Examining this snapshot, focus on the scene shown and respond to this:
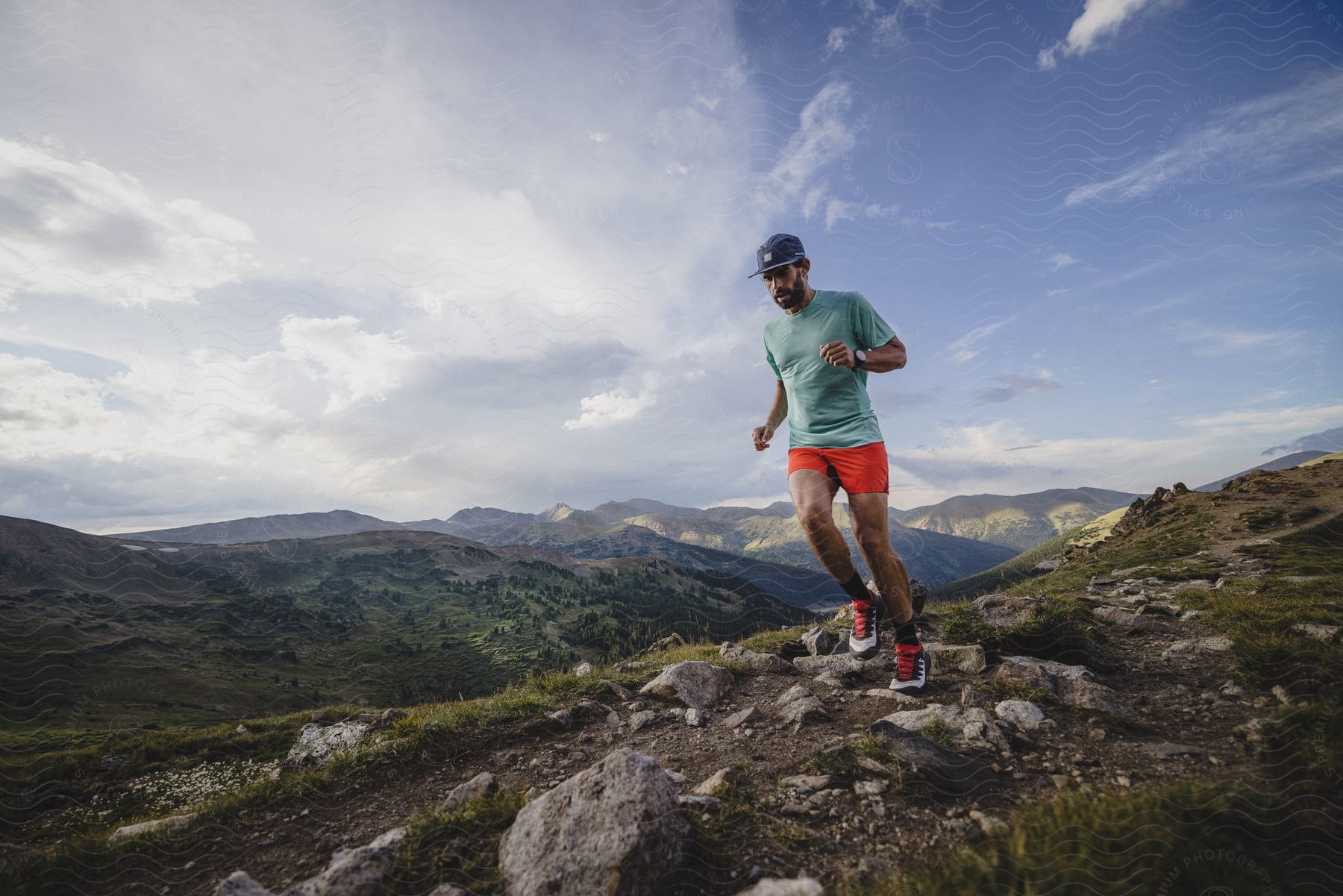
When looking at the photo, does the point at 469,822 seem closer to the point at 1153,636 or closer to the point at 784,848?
the point at 784,848

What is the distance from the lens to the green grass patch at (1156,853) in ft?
7.27

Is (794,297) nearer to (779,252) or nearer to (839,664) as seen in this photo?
(779,252)

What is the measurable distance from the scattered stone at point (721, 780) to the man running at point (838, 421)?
2.49m

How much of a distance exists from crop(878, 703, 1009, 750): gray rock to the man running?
2.93ft

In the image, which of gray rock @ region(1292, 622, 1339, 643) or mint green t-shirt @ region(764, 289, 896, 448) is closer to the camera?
gray rock @ region(1292, 622, 1339, 643)

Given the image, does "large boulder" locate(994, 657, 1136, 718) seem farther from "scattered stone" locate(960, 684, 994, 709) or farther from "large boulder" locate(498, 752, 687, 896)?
"large boulder" locate(498, 752, 687, 896)

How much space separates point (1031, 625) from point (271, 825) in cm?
838

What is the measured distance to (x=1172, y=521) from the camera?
28422mm

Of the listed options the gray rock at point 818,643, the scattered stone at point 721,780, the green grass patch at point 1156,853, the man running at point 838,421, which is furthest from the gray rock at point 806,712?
the gray rock at point 818,643

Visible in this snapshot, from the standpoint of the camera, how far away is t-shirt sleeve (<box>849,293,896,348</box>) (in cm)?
575

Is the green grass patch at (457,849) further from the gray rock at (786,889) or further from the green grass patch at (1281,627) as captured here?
the green grass patch at (1281,627)

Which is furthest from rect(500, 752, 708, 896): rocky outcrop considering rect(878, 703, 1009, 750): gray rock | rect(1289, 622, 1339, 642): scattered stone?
rect(1289, 622, 1339, 642): scattered stone

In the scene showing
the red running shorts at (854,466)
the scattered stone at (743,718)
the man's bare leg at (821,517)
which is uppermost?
the red running shorts at (854,466)

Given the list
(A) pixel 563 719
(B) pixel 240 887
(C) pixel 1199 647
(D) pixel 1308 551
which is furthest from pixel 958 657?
(D) pixel 1308 551
